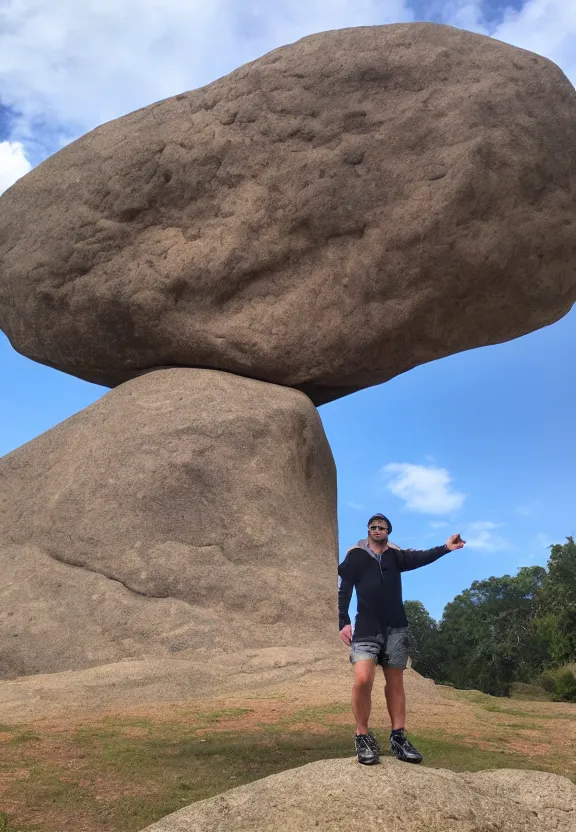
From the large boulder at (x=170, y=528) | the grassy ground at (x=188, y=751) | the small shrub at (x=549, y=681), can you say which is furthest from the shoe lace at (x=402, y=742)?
the small shrub at (x=549, y=681)

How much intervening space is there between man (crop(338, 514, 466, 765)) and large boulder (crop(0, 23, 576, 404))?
6.31 meters

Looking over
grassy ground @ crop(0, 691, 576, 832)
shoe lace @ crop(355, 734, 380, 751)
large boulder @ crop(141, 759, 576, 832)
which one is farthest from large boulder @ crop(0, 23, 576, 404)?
large boulder @ crop(141, 759, 576, 832)

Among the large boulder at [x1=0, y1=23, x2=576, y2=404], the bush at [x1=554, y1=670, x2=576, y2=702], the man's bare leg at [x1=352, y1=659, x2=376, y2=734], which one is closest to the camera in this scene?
the man's bare leg at [x1=352, y1=659, x2=376, y2=734]

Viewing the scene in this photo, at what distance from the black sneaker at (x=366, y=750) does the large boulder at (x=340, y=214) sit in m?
7.01

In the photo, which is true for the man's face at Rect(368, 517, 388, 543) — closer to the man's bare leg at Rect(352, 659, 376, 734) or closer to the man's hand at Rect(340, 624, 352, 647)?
the man's hand at Rect(340, 624, 352, 647)

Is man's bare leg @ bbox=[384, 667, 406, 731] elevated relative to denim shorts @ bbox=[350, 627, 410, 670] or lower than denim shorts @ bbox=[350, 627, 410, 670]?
lower

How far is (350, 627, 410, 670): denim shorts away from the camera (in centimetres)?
449

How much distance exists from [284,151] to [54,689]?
6826 mm

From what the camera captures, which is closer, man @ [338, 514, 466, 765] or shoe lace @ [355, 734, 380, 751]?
shoe lace @ [355, 734, 380, 751]

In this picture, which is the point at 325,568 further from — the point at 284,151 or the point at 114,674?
the point at 284,151

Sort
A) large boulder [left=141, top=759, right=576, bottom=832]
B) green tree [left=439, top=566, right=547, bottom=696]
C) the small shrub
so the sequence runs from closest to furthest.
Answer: large boulder [left=141, top=759, right=576, bottom=832] < the small shrub < green tree [left=439, top=566, right=547, bottom=696]

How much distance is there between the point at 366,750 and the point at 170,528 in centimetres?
552

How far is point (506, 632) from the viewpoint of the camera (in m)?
24.2

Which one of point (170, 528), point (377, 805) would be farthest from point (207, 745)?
point (170, 528)
